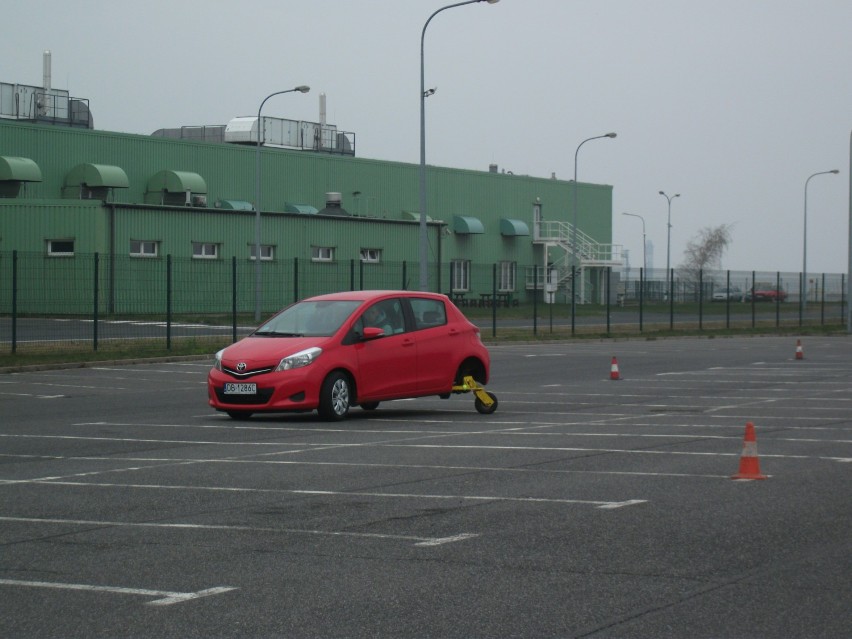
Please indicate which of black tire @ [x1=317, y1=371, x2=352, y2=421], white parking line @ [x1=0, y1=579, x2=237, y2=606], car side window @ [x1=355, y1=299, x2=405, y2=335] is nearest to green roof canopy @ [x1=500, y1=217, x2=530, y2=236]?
car side window @ [x1=355, y1=299, x2=405, y2=335]

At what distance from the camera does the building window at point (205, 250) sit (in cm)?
5228

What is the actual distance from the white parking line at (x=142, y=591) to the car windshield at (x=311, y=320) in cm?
940

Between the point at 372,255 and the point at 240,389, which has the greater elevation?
the point at 372,255

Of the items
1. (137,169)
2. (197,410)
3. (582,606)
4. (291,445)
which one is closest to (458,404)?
(197,410)

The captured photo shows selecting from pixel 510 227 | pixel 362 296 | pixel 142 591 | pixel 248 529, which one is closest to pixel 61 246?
pixel 510 227

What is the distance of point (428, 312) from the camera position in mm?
17500

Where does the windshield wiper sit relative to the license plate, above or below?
above

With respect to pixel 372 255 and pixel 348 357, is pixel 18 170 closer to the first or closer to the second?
pixel 372 255

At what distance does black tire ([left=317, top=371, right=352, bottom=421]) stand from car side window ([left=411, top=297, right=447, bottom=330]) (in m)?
1.55

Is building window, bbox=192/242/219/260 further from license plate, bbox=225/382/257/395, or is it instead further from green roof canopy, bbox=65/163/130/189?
license plate, bbox=225/382/257/395

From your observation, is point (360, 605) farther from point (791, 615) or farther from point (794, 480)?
point (794, 480)

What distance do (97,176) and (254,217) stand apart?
655 cm

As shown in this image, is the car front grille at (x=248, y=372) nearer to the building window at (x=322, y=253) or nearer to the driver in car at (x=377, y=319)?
the driver in car at (x=377, y=319)

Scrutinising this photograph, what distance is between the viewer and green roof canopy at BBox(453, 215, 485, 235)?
69375mm
